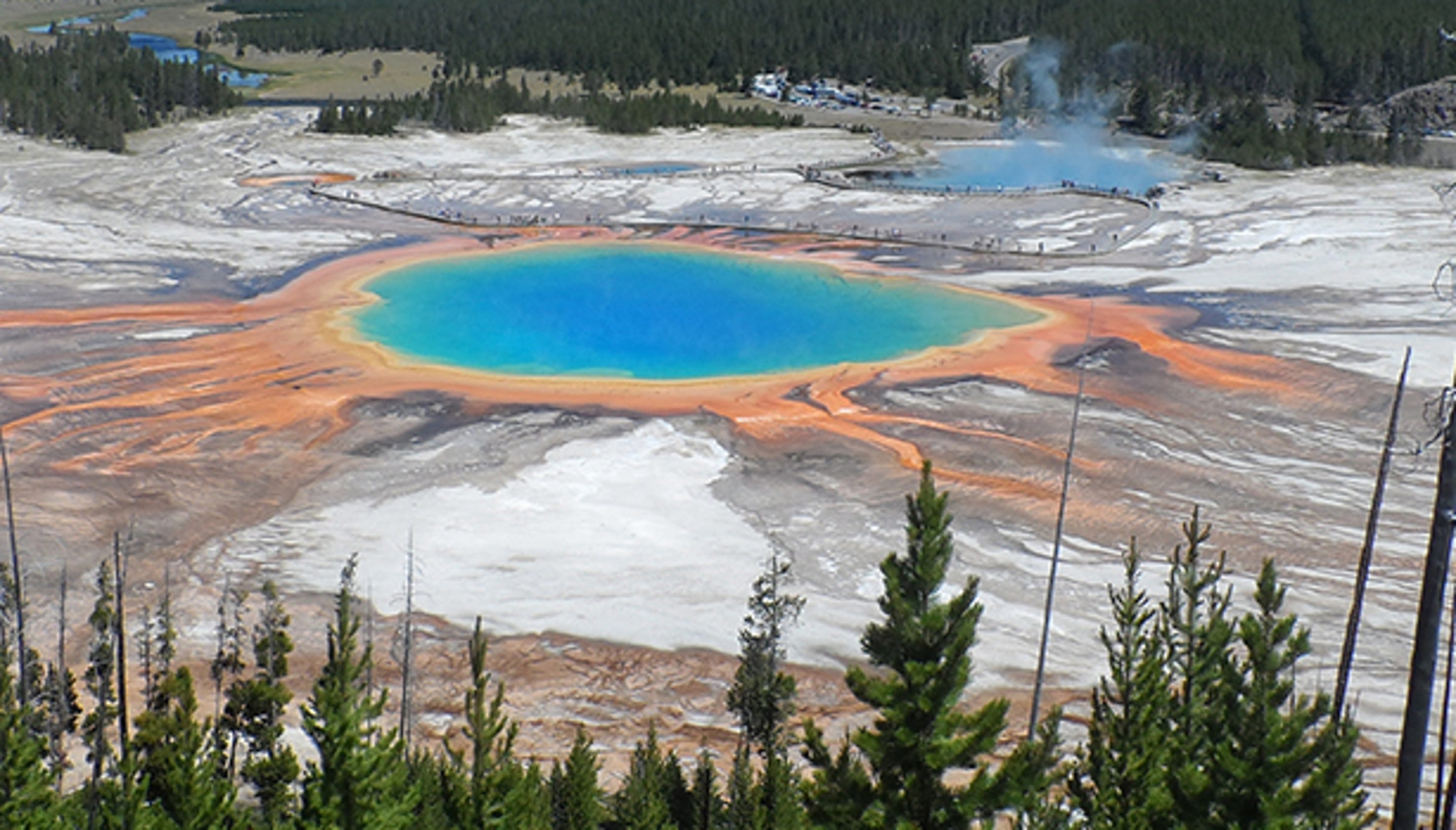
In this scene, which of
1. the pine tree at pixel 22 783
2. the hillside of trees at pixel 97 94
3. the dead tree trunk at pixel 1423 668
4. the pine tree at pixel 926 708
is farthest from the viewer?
the hillside of trees at pixel 97 94

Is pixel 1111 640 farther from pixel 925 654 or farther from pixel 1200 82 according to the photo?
pixel 1200 82

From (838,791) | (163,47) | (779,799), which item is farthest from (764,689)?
(163,47)

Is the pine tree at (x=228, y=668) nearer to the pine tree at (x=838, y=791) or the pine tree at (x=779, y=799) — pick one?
the pine tree at (x=779, y=799)

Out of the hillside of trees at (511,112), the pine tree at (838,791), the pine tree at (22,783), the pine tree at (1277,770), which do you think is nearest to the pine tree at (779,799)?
the pine tree at (838,791)

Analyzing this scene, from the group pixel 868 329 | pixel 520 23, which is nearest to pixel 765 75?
pixel 520 23

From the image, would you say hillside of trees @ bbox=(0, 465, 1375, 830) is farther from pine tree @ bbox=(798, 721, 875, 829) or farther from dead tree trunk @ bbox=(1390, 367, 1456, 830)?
dead tree trunk @ bbox=(1390, 367, 1456, 830)

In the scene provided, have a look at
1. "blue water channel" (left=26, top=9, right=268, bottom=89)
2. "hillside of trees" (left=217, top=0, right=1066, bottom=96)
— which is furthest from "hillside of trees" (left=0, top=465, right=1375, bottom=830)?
"hillside of trees" (left=217, top=0, right=1066, bottom=96)
